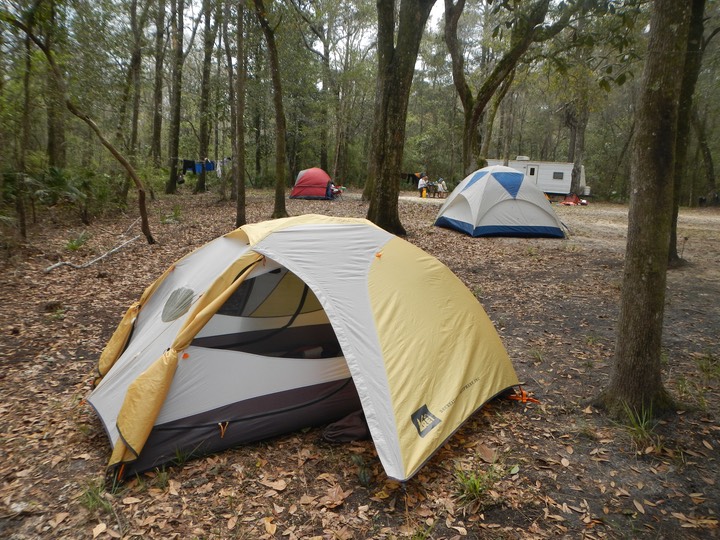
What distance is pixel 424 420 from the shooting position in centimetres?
296

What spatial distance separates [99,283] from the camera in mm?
6801

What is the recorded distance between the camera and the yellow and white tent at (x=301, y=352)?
2.94m

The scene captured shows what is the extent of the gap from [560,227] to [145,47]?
13.3 m

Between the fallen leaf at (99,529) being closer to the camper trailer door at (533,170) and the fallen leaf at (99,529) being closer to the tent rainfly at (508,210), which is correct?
the tent rainfly at (508,210)

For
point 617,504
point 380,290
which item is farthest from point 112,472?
point 617,504

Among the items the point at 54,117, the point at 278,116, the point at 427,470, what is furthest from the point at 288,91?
the point at 427,470

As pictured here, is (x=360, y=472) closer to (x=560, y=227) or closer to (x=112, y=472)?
(x=112, y=472)

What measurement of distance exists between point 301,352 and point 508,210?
8.31 meters

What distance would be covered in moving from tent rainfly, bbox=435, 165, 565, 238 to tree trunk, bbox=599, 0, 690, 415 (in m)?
7.45

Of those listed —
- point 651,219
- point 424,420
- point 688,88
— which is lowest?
point 424,420

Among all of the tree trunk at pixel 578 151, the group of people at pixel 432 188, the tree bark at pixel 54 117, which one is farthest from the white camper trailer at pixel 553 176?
the tree bark at pixel 54 117

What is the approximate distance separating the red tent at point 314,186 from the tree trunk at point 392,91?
28.6ft

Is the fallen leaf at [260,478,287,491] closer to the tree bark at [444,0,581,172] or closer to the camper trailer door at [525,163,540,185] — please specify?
the tree bark at [444,0,581,172]

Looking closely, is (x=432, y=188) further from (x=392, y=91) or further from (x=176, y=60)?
(x=392, y=91)
